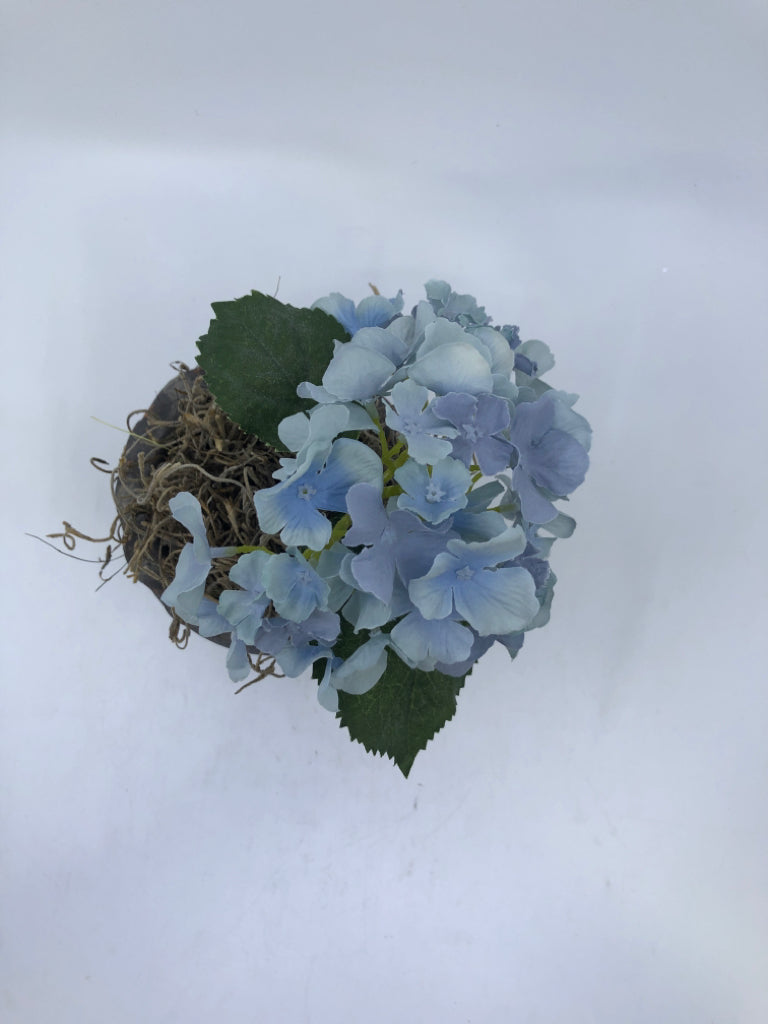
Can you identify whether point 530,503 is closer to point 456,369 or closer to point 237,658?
point 456,369

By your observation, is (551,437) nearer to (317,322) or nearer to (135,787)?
(317,322)

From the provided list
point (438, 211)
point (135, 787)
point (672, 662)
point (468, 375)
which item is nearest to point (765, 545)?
point (672, 662)

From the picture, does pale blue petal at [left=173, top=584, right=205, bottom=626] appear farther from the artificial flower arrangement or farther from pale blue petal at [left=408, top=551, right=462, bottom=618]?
pale blue petal at [left=408, top=551, right=462, bottom=618]

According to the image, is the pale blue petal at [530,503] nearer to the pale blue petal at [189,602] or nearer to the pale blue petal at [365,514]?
the pale blue petal at [365,514]

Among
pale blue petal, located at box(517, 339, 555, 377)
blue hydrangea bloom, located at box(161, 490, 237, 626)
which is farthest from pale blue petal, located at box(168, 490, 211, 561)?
pale blue petal, located at box(517, 339, 555, 377)

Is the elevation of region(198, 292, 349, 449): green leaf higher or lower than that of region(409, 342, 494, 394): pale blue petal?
lower

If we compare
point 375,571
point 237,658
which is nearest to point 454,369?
point 375,571
